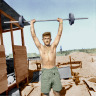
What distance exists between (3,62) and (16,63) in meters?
1.22

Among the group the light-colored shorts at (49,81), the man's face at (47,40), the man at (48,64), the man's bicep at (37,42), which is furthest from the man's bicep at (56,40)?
the light-colored shorts at (49,81)

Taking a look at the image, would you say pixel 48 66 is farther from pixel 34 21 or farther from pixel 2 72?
pixel 2 72

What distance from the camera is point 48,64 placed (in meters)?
2.90

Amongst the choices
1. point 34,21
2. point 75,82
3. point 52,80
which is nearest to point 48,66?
Answer: point 52,80

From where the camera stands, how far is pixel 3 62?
16.6 feet

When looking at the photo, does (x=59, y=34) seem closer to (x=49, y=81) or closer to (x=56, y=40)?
(x=56, y=40)

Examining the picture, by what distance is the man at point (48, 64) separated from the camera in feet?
9.20

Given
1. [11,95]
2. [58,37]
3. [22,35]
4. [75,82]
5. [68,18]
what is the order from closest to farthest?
[58,37] < [68,18] < [11,95] < [75,82] < [22,35]

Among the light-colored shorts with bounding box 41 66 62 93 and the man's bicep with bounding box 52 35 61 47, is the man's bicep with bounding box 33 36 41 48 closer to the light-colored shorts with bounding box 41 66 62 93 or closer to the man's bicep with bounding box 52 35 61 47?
the man's bicep with bounding box 52 35 61 47

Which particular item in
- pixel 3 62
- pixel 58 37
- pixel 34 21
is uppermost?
pixel 34 21

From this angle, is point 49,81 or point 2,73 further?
point 2,73

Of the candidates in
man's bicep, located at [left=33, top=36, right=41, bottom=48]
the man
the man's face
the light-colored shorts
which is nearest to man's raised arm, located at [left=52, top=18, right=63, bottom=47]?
the man

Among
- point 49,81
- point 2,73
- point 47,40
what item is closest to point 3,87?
point 2,73

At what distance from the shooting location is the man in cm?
280
